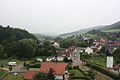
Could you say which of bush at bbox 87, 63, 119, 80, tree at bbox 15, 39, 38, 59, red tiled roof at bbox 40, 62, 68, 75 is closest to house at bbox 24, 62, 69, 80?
red tiled roof at bbox 40, 62, 68, 75

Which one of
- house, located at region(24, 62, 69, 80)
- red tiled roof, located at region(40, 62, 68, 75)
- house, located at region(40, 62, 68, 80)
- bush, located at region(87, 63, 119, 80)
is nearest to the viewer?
house, located at region(24, 62, 69, 80)

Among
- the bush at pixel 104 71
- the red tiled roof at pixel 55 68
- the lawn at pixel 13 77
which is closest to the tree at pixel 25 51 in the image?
the lawn at pixel 13 77

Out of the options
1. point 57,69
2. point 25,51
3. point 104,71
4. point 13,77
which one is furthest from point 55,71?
point 25,51

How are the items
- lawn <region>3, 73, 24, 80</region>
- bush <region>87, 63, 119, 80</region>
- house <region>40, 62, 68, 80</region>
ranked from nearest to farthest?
house <region>40, 62, 68, 80</region> → bush <region>87, 63, 119, 80</region> → lawn <region>3, 73, 24, 80</region>

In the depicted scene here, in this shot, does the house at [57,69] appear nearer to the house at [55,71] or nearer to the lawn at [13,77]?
the house at [55,71]

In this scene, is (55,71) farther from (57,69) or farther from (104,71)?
(104,71)

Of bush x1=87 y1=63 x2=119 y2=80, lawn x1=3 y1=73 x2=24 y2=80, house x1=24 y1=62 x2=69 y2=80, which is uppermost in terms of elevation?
house x1=24 y1=62 x2=69 y2=80

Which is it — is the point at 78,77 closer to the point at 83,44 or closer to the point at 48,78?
the point at 48,78

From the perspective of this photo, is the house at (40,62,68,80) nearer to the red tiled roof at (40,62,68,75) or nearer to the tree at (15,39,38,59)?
the red tiled roof at (40,62,68,75)

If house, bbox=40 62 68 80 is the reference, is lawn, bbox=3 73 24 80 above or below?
below

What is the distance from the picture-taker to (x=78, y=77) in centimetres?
2802

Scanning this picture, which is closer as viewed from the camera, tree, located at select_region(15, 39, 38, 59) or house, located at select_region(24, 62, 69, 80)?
house, located at select_region(24, 62, 69, 80)

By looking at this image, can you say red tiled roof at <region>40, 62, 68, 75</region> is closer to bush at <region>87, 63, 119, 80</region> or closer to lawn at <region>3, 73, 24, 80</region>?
lawn at <region>3, 73, 24, 80</region>

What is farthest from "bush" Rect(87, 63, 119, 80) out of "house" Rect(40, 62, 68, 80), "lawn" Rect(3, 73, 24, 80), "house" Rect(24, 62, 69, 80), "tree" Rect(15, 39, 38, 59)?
"tree" Rect(15, 39, 38, 59)
